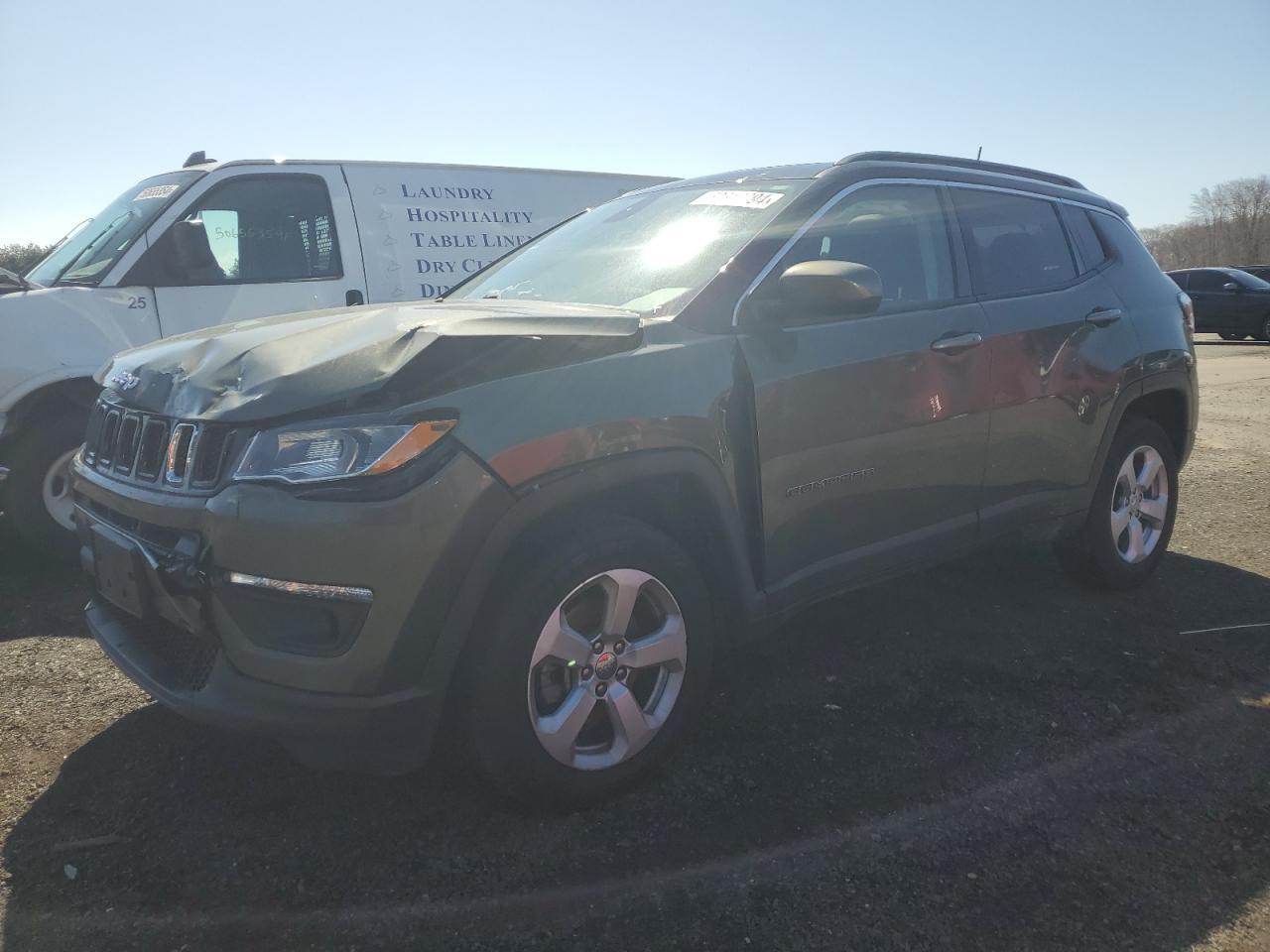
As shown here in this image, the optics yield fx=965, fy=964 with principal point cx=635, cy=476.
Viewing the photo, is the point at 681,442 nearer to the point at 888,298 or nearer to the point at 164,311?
the point at 888,298

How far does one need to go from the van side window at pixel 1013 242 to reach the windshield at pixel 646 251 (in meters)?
0.93

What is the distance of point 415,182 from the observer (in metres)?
6.35

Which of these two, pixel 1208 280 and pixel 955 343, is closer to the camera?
pixel 955 343

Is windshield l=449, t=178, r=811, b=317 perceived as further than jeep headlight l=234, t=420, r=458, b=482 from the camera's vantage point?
Yes

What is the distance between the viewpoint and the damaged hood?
91.7 inches

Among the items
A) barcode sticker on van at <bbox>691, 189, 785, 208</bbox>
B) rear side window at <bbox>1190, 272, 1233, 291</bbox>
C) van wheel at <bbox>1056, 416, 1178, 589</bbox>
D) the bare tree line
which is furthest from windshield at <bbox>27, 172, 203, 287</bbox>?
the bare tree line

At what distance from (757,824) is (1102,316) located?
2.86 m

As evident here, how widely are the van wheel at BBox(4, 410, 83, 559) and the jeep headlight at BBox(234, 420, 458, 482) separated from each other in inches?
122

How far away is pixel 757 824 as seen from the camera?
265 cm

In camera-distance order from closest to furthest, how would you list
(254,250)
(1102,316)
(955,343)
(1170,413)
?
(955,343) < (1102,316) < (1170,413) < (254,250)

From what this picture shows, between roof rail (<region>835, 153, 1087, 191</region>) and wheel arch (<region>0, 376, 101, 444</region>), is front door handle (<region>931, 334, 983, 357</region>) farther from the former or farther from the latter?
wheel arch (<region>0, 376, 101, 444</region>)

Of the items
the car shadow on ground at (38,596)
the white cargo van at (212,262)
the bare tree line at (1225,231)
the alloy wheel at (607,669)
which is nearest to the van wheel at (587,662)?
the alloy wheel at (607,669)

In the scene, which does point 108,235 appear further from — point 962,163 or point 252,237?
point 962,163

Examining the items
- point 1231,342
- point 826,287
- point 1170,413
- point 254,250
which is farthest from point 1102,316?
point 1231,342
